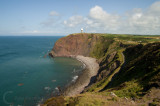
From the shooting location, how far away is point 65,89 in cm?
5362

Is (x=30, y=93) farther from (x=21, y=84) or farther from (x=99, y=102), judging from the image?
(x=99, y=102)

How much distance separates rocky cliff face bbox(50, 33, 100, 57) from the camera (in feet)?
414

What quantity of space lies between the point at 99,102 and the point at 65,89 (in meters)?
35.2

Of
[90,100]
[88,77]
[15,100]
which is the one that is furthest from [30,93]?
[90,100]

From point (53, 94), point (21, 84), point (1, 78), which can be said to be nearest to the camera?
point (53, 94)

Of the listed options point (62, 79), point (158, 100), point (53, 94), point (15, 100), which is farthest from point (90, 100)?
point (62, 79)

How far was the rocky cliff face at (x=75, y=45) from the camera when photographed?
126 meters

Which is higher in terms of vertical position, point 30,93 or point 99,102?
point 99,102

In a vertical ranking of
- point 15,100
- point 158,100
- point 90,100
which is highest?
point 158,100

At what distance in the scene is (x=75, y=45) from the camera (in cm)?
13262

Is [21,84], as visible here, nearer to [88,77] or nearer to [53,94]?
[53,94]

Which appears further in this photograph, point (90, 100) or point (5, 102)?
point (5, 102)

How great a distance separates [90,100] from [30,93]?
125ft

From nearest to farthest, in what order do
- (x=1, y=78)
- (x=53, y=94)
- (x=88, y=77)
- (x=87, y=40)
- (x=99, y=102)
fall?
(x=99, y=102) → (x=53, y=94) → (x=1, y=78) → (x=88, y=77) → (x=87, y=40)
